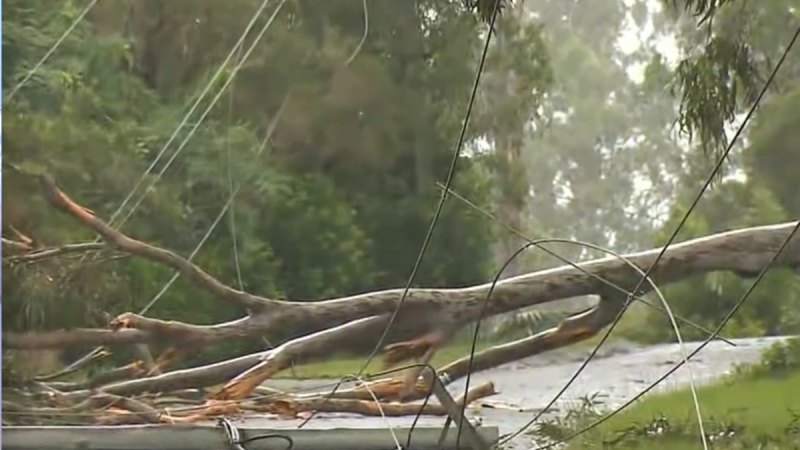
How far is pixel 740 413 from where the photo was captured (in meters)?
1.24

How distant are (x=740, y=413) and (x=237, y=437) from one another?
1.98 ft

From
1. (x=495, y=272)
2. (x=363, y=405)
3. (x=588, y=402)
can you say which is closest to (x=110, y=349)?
(x=363, y=405)

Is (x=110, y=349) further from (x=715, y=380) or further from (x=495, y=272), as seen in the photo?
(x=715, y=380)

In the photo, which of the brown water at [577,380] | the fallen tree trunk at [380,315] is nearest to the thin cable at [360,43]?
the fallen tree trunk at [380,315]

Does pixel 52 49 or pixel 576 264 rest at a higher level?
pixel 52 49

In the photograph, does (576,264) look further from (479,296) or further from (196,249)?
(196,249)

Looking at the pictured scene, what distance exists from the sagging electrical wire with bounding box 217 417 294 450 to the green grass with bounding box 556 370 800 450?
1.37 ft

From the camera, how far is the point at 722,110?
1.28 metres

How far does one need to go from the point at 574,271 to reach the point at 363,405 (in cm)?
30

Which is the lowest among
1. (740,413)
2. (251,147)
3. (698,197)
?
(740,413)

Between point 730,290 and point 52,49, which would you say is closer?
→ point 730,290

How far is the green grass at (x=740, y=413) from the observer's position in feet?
4.06

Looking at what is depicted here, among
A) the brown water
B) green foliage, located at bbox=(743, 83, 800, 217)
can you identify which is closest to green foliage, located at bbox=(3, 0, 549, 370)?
the brown water

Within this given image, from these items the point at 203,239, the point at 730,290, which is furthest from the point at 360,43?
the point at 730,290
